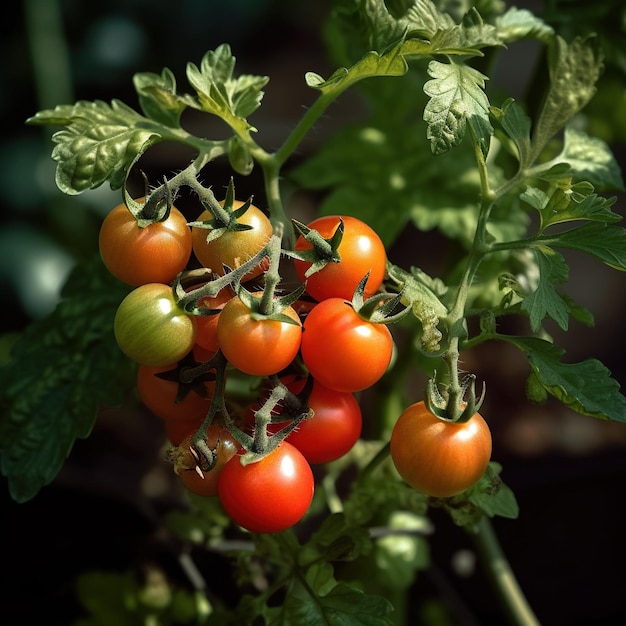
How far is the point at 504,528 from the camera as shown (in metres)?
1.33

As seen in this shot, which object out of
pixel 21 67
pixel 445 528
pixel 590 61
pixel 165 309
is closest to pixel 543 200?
pixel 590 61

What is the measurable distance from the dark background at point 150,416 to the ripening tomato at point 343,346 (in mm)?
340

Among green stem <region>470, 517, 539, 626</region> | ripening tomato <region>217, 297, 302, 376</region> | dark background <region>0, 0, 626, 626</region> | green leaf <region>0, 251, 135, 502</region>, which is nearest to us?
ripening tomato <region>217, 297, 302, 376</region>

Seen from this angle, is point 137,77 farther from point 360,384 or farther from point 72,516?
point 72,516

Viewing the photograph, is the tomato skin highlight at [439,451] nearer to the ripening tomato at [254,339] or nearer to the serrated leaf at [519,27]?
the ripening tomato at [254,339]

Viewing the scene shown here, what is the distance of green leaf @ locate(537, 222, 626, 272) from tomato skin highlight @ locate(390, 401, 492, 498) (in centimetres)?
17

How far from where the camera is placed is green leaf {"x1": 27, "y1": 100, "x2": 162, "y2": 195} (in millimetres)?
684

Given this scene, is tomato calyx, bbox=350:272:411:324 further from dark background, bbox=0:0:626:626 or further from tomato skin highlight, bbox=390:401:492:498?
dark background, bbox=0:0:626:626

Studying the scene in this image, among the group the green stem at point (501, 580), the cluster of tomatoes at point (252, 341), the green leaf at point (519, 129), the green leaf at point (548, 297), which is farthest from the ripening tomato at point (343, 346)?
the green stem at point (501, 580)

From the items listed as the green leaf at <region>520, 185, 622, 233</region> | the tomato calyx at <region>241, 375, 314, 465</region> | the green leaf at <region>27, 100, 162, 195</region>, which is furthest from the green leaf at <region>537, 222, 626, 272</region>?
the green leaf at <region>27, 100, 162, 195</region>

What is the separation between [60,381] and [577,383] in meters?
0.52

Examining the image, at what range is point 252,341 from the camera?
0.60 metres

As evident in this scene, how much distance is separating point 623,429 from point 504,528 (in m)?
0.40

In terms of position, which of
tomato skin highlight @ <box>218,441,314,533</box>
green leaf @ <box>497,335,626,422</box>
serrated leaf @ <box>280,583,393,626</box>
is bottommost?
serrated leaf @ <box>280,583,393,626</box>
